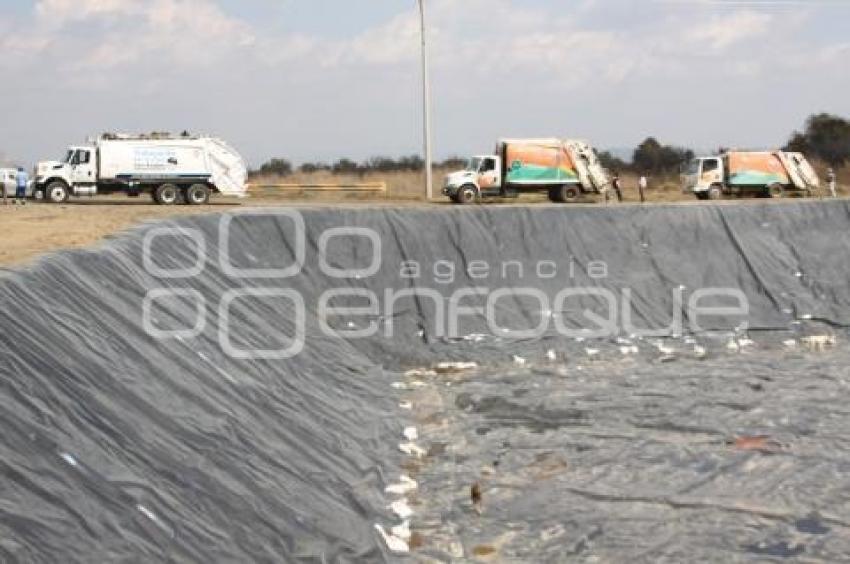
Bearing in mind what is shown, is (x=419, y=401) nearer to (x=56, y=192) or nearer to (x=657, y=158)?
(x=56, y=192)

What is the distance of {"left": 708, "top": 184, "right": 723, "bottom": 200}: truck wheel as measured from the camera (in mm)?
33750

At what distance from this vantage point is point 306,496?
7.69 meters

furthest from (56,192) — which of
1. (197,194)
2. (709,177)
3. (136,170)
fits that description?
(709,177)

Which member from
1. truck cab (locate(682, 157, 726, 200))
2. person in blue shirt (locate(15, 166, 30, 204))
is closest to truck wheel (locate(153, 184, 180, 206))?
person in blue shirt (locate(15, 166, 30, 204))

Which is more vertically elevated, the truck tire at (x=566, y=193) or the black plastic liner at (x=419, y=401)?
the truck tire at (x=566, y=193)

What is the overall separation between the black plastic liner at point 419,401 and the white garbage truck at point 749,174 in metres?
12.4

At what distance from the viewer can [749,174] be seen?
33594 mm

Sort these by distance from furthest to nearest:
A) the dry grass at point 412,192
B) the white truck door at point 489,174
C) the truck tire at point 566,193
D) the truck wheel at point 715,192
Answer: the dry grass at point 412,192
the truck wheel at point 715,192
the truck tire at point 566,193
the white truck door at point 489,174

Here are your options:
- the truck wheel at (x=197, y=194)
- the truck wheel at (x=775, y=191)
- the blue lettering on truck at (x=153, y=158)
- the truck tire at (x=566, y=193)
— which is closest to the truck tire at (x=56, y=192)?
the blue lettering on truck at (x=153, y=158)

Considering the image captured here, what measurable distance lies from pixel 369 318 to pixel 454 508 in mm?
9062

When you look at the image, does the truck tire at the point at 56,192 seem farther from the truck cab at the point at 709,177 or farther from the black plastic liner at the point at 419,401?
the truck cab at the point at 709,177

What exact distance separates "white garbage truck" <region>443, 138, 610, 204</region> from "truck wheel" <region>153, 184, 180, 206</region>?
884 centimetres

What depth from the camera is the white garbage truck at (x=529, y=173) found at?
30938 millimetres

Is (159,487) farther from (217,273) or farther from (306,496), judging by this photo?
(217,273)
